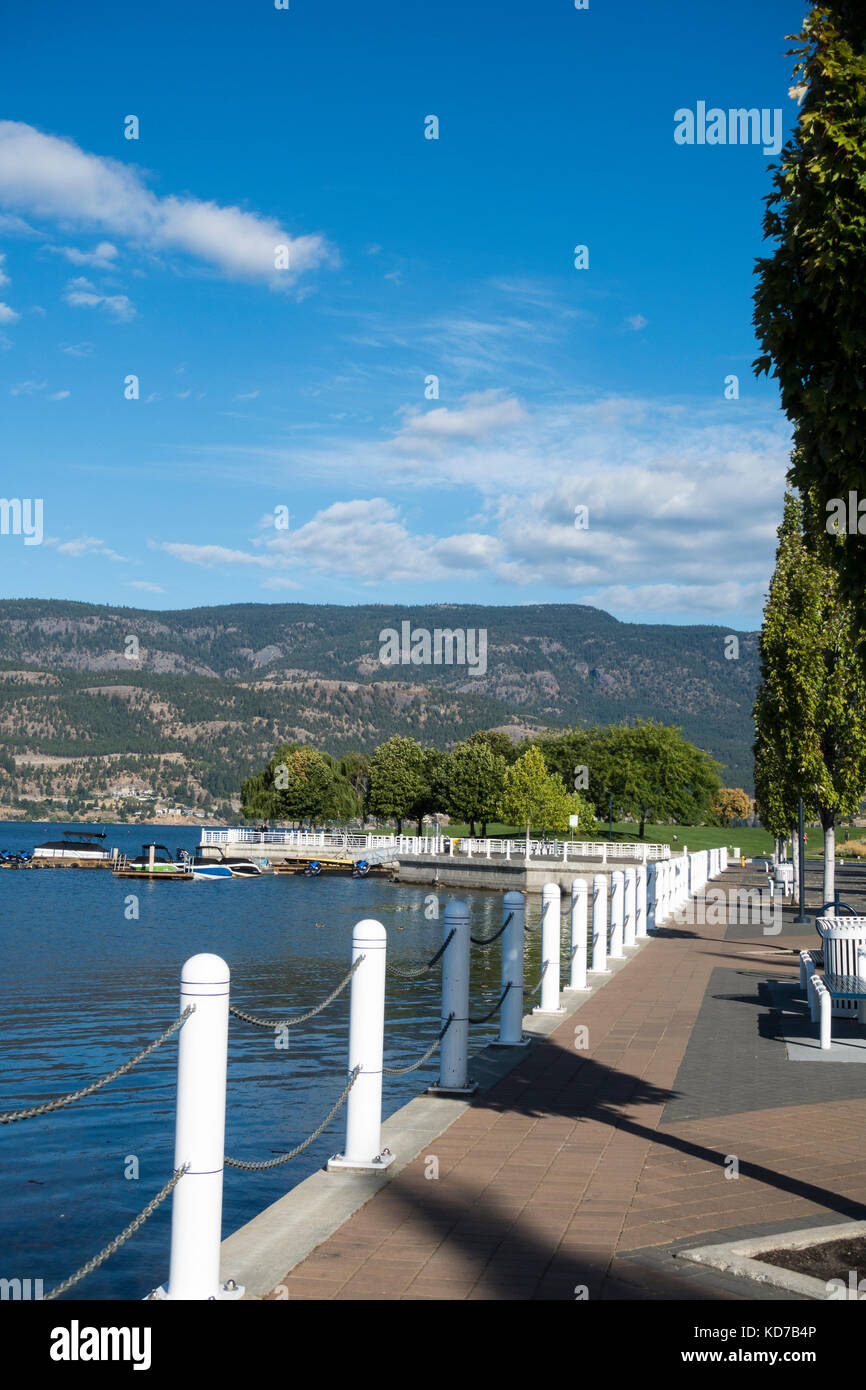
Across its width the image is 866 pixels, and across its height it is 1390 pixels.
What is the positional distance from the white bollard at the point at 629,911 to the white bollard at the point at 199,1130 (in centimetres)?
1629

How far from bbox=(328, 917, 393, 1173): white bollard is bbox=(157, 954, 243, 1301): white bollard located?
7.12ft

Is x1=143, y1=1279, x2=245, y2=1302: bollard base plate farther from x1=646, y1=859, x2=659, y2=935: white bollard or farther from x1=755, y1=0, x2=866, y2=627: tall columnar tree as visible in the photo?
x1=646, y1=859, x2=659, y2=935: white bollard

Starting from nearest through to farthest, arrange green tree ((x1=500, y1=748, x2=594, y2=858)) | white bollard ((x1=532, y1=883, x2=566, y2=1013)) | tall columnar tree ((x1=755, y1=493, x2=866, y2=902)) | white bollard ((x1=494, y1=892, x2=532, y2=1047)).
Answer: white bollard ((x1=494, y1=892, x2=532, y2=1047)) → white bollard ((x1=532, y1=883, x2=566, y2=1013)) → tall columnar tree ((x1=755, y1=493, x2=866, y2=902)) → green tree ((x1=500, y1=748, x2=594, y2=858))

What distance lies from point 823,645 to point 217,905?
35569mm

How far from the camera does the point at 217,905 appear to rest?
52219 millimetres

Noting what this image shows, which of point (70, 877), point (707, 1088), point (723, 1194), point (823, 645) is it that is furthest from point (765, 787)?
point (70, 877)

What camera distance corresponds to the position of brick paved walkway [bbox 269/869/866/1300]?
516 cm

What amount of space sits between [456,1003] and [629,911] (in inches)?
490

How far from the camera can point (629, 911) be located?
67.6 ft

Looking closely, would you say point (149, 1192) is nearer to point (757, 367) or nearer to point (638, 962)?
point (757, 367)

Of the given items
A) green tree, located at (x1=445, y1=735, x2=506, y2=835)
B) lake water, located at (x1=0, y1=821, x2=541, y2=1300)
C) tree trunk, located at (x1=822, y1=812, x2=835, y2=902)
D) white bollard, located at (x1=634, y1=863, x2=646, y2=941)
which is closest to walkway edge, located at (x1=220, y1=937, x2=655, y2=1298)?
lake water, located at (x1=0, y1=821, x2=541, y2=1300)

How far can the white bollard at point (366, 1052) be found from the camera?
6.79 m

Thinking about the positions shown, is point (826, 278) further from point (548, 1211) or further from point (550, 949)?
point (550, 949)

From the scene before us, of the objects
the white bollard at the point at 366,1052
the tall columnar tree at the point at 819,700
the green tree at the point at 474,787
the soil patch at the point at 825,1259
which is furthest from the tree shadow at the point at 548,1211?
the green tree at the point at 474,787
